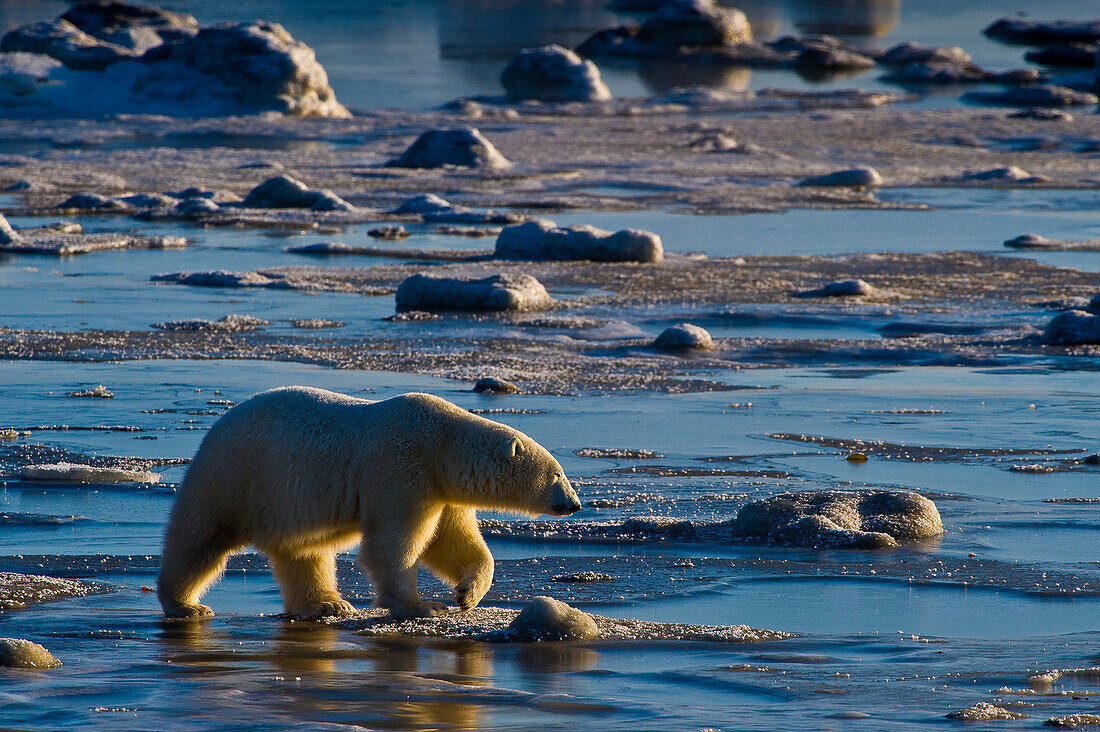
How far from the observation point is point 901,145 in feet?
101

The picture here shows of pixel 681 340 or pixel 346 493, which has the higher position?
pixel 681 340

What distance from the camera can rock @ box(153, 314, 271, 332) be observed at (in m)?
12.0

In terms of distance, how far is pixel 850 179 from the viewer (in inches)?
936

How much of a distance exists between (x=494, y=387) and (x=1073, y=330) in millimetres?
4710

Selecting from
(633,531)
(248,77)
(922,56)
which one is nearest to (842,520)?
(633,531)

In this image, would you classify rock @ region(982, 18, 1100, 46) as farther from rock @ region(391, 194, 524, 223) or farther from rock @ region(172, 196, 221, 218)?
rock @ region(172, 196, 221, 218)

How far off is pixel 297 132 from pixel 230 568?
2844 cm

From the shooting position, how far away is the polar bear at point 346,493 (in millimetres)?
5324

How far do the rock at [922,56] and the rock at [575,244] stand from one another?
42.5 m

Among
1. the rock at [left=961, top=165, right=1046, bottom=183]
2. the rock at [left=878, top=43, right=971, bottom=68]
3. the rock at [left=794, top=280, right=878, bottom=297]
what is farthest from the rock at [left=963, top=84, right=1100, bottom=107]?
the rock at [left=794, top=280, right=878, bottom=297]

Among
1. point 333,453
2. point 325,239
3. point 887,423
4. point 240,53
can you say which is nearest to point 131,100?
point 240,53

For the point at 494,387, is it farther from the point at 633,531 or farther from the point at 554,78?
the point at 554,78

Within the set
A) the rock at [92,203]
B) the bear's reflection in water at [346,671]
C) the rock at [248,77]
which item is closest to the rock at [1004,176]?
the rock at [92,203]

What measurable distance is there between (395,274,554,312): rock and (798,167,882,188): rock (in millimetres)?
11641
